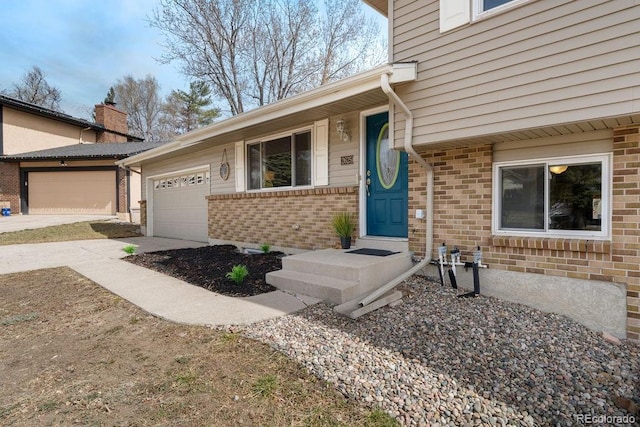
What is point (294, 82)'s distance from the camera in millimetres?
17250

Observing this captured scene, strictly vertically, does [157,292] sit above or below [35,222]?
below

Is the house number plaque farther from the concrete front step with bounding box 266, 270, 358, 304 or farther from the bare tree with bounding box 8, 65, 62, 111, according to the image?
the bare tree with bounding box 8, 65, 62, 111

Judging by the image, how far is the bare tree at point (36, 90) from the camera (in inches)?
1136

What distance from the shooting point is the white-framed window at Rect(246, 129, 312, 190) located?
6.58 metres

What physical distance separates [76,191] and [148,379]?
19.7 metres

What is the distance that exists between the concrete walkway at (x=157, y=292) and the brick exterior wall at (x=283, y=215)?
5.99 feet

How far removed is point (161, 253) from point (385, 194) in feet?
17.7

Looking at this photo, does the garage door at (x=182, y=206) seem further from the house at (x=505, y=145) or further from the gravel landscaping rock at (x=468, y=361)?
the gravel landscaping rock at (x=468, y=361)

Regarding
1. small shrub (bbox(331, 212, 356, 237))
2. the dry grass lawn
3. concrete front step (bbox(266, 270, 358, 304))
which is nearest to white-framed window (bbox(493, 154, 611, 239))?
concrete front step (bbox(266, 270, 358, 304))

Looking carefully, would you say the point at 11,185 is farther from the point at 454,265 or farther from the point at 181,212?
the point at 454,265

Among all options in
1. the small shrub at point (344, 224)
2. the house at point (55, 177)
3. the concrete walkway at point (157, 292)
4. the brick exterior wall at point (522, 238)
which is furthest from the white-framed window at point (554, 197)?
the house at point (55, 177)

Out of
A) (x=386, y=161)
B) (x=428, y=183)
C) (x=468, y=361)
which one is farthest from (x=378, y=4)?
(x=468, y=361)

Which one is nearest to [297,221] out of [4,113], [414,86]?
[414,86]

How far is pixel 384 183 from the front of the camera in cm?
534
